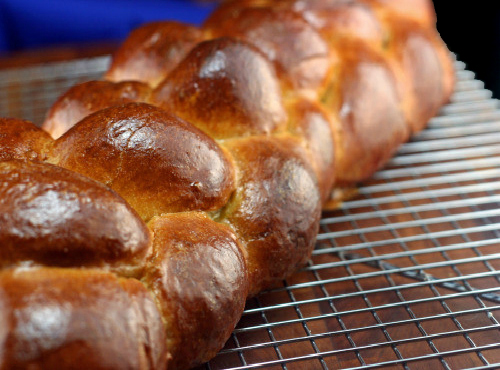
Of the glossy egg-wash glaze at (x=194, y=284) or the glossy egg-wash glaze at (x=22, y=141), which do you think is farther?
the glossy egg-wash glaze at (x=22, y=141)

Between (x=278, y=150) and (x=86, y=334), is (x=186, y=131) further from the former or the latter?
(x=86, y=334)

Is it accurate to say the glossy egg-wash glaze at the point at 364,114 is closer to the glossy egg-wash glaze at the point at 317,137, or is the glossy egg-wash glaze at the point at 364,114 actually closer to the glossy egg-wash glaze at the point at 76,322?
the glossy egg-wash glaze at the point at 317,137

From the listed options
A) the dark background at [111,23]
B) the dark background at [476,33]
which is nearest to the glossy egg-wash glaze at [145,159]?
the dark background at [111,23]

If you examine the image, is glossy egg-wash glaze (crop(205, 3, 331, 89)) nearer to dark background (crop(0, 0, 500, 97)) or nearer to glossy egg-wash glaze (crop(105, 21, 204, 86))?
glossy egg-wash glaze (crop(105, 21, 204, 86))

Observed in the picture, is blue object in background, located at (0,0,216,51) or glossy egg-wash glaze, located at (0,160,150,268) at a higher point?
glossy egg-wash glaze, located at (0,160,150,268)

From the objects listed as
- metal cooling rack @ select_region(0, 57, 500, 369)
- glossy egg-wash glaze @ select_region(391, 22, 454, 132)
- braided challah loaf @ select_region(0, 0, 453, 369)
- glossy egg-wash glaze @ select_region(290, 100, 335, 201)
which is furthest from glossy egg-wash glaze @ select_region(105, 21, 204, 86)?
glossy egg-wash glaze @ select_region(391, 22, 454, 132)

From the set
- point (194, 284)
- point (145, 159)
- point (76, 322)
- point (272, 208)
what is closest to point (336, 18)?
point (272, 208)

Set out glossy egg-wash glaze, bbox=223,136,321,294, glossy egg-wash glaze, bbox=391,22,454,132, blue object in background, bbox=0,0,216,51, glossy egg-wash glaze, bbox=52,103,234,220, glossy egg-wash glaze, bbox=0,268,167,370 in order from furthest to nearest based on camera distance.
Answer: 1. blue object in background, bbox=0,0,216,51
2. glossy egg-wash glaze, bbox=391,22,454,132
3. glossy egg-wash glaze, bbox=223,136,321,294
4. glossy egg-wash glaze, bbox=52,103,234,220
5. glossy egg-wash glaze, bbox=0,268,167,370
